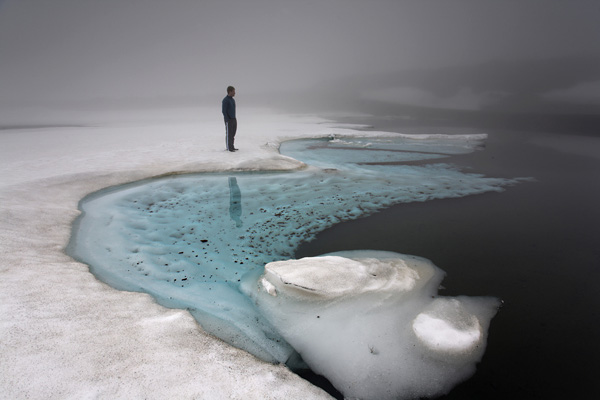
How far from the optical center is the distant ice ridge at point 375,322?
309cm

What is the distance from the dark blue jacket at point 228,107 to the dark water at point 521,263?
26.1 feet

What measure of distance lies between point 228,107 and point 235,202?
6063mm

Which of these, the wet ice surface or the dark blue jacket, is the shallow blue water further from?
the dark blue jacket

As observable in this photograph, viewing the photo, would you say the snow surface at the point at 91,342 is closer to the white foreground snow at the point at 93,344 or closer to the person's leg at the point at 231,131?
the white foreground snow at the point at 93,344

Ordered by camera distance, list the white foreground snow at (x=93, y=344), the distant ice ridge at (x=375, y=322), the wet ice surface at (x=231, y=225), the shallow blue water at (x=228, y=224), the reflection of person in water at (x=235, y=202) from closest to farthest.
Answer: the white foreground snow at (x=93, y=344) < the distant ice ridge at (x=375, y=322) < the wet ice surface at (x=231, y=225) < the shallow blue water at (x=228, y=224) < the reflection of person in water at (x=235, y=202)

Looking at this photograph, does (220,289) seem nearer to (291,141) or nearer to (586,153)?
(291,141)

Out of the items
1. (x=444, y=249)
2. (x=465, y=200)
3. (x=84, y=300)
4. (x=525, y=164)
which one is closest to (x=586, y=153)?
(x=525, y=164)

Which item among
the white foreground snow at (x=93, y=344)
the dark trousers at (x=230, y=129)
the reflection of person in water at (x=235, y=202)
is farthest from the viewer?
the dark trousers at (x=230, y=129)

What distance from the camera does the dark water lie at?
3.18 metres

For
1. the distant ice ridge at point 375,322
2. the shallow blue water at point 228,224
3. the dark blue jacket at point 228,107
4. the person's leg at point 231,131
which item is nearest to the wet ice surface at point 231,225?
the shallow blue water at point 228,224

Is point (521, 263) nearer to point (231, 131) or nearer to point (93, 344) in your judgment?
point (93, 344)

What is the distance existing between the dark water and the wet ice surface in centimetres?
47

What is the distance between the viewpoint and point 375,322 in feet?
12.3

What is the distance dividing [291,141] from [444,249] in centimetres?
1471
